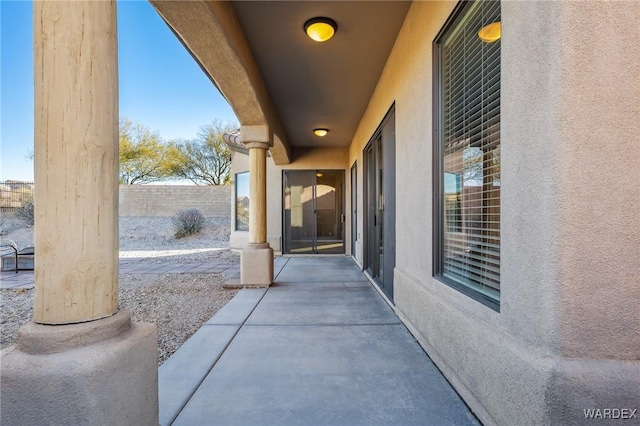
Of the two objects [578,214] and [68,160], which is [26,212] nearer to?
[68,160]

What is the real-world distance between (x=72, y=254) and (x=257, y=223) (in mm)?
3754

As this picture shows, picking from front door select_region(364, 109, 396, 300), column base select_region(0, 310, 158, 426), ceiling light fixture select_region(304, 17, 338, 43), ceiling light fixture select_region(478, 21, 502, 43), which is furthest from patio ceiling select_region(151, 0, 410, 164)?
column base select_region(0, 310, 158, 426)

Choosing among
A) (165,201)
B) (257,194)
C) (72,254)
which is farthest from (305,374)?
(165,201)

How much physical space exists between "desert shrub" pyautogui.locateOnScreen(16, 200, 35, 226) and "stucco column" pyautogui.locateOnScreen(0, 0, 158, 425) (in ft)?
52.9

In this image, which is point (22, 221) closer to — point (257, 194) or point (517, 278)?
point (257, 194)

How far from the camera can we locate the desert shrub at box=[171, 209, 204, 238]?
1362cm

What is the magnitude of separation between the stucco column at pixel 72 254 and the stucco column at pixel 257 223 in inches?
136

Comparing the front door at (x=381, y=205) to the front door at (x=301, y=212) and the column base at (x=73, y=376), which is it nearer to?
the column base at (x=73, y=376)

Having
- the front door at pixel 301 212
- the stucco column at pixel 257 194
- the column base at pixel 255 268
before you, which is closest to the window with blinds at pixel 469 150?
the column base at pixel 255 268

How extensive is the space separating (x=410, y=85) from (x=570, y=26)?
190 cm

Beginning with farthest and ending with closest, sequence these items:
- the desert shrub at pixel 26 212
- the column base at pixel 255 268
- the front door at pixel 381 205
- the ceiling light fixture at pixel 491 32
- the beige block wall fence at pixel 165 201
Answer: the beige block wall fence at pixel 165 201 → the desert shrub at pixel 26 212 → the column base at pixel 255 268 → the front door at pixel 381 205 → the ceiling light fixture at pixel 491 32

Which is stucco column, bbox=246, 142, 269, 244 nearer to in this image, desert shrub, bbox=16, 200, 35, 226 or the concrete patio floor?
the concrete patio floor

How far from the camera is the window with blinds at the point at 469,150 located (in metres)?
1.68

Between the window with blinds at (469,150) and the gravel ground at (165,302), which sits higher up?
the window with blinds at (469,150)
